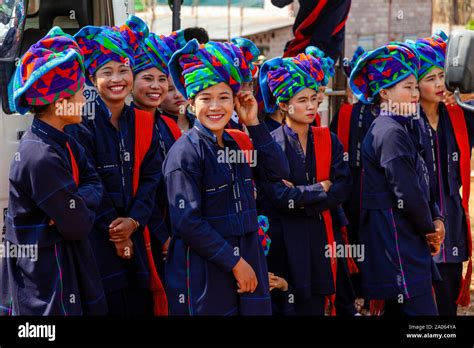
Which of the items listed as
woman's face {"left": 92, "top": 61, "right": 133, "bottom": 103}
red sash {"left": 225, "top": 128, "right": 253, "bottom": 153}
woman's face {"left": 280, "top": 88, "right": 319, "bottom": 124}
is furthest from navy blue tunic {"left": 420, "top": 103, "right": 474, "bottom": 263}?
woman's face {"left": 92, "top": 61, "right": 133, "bottom": 103}

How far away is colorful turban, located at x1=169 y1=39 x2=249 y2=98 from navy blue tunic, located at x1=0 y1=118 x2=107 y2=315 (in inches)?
28.5

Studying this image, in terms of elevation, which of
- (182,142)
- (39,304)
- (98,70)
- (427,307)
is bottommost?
(427,307)

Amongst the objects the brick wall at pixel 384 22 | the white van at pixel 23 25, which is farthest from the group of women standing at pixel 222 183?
the brick wall at pixel 384 22

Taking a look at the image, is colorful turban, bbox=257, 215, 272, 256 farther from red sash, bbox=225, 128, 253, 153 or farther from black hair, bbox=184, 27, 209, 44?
black hair, bbox=184, 27, 209, 44

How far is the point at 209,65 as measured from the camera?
4254mm

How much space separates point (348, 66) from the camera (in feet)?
20.2

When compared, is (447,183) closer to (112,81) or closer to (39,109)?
(112,81)

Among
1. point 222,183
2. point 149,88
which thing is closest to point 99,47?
point 149,88

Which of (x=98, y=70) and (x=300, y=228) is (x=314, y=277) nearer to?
(x=300, y=228)

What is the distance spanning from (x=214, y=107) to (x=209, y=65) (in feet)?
0.65

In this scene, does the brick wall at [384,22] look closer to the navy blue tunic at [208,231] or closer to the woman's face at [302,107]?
the woman's face at [302,107]

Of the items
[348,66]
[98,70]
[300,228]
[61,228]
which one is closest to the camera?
[61,228]

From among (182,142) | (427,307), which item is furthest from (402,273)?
(182,142)

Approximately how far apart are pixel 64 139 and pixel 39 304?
0.72 metres
